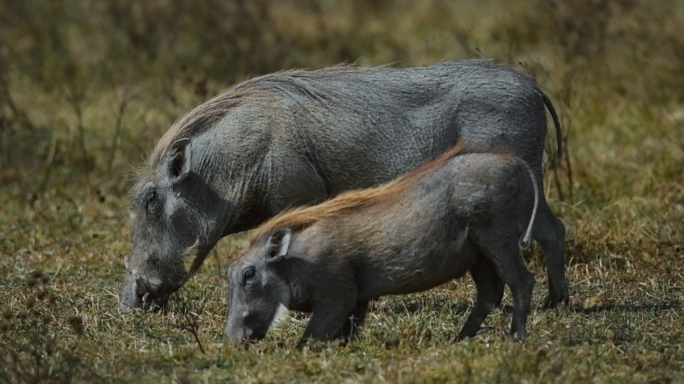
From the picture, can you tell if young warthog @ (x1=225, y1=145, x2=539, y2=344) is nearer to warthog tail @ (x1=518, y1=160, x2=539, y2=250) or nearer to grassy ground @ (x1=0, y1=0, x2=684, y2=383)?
warthog tail @ (x1=518, y1=160, x2=539, y2=250)

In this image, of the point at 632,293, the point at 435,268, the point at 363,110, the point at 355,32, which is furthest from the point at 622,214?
the point at 355,32

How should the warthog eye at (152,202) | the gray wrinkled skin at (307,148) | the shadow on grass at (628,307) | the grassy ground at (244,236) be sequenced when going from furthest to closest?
the warthog eye at (152,202) → the gray wrinkled skin at (307,148) → the shadow on grass at (628,307) → the grassy ground at (244,236)

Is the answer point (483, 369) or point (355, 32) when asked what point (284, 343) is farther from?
point (355, 32)

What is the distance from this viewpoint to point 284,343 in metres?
5.95

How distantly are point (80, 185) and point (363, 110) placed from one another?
4.11 meters

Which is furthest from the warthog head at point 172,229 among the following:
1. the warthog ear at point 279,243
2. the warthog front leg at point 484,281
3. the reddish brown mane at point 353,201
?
the warthog front leg at point 484,281

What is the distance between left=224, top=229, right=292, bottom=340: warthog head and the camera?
19.4ft

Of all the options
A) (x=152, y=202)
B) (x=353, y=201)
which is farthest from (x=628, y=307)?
(x=152, y=202)

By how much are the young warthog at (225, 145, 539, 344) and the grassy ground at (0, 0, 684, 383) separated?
18 cm

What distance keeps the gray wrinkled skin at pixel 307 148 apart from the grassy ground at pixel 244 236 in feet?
1.18

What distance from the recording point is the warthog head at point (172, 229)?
6.98m

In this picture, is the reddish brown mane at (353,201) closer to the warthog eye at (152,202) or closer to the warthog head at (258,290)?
the warthog head at (258,290)

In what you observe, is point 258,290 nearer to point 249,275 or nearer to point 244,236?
point 249,275

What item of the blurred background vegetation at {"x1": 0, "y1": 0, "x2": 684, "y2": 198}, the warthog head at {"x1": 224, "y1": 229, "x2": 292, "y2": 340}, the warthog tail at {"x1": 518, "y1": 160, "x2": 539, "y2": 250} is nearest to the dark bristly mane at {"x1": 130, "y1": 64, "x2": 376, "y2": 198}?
the warthog head at {"x1": 224, "y1": 229, "x2": 292, "y2": 340}
